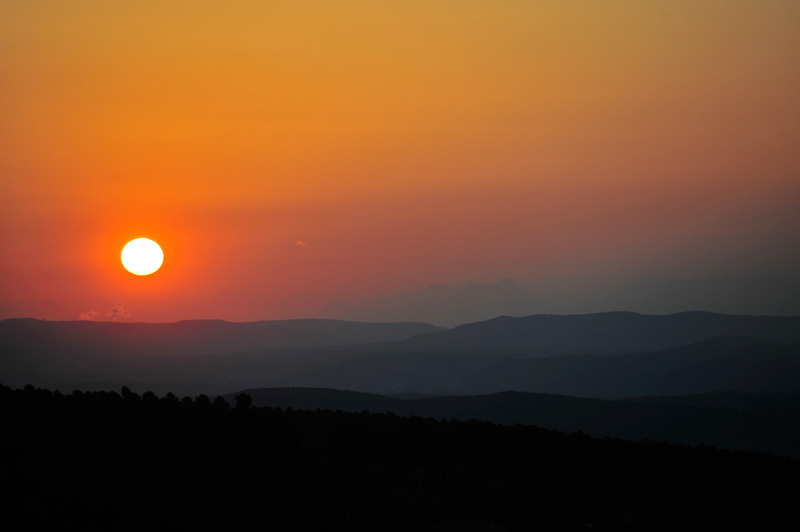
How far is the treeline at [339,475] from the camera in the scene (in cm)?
2521

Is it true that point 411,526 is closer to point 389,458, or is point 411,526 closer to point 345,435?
point 389,458

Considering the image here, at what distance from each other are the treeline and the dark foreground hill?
47.8 meters

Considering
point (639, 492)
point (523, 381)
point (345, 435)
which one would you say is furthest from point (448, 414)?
point (523, 381)

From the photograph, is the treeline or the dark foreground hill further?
the dark foreground hill

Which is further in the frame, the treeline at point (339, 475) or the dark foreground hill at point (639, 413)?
the dark foreground hill at point (639, 413)

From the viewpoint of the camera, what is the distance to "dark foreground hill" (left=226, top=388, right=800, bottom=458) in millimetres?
84188

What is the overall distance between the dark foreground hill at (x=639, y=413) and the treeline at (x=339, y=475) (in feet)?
157

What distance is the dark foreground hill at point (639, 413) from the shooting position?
84188mm

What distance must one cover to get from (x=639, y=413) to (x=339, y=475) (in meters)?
70.1

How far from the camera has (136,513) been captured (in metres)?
24.8

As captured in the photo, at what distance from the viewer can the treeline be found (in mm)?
25209

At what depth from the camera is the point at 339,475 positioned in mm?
29641

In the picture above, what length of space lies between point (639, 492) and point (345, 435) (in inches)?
489

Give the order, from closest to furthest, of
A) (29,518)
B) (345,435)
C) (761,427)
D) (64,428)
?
(29,518), (64,428), (345,435), (761,427)
